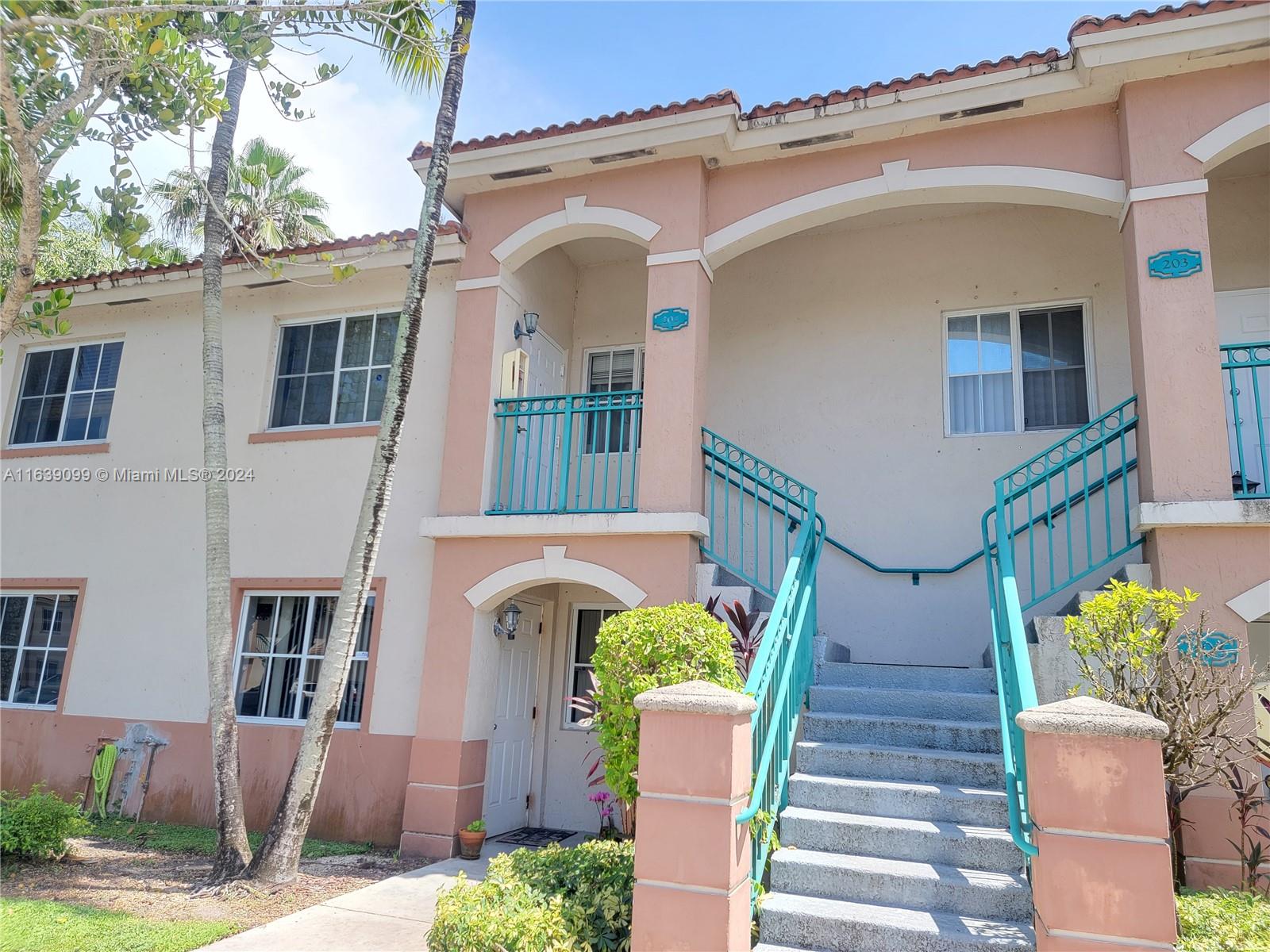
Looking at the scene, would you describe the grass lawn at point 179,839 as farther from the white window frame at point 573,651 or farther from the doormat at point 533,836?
the white window frame at point 573,651

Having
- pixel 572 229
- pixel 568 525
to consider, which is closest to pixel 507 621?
pixel 568 525

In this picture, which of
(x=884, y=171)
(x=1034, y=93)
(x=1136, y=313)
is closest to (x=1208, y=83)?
(x=1034, y=93)

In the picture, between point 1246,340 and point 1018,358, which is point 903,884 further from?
point 1246,340

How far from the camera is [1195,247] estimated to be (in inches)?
264

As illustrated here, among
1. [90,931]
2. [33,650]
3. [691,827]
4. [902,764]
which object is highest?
[33,650]

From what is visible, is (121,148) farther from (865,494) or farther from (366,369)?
(865,494)

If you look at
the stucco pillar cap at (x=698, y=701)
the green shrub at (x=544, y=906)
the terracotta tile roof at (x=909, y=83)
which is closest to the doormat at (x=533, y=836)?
the green shrub at (x=544, y=906)

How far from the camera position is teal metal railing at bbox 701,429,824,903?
4.95 metres

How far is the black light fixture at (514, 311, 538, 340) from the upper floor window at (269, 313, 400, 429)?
4.74ft

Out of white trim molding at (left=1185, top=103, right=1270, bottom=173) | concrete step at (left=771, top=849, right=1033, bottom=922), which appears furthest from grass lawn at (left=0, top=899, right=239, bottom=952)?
white trim molding at (left=1185, top=103, right=1270, bottom=173)

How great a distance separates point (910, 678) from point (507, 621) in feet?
12.3

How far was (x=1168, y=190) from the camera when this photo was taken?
682 centimetres

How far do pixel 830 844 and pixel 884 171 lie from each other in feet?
18.2

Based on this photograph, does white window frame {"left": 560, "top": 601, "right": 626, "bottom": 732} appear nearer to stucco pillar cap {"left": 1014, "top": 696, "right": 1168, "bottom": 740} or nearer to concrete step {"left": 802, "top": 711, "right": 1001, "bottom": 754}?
concrete step {"left": 802, "top": 711, "right": 1001, "bottom": 754}
